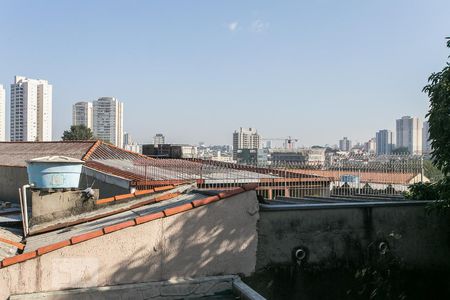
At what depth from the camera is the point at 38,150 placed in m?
23.7

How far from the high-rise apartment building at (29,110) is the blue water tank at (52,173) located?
8081 centimetres

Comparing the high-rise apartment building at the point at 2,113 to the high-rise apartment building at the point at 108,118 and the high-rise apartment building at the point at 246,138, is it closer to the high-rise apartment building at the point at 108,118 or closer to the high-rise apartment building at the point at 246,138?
the high-rise apartment building at the point at 108,118

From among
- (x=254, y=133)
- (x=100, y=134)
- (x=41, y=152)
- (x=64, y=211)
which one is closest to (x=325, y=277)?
(x=64, y=211)

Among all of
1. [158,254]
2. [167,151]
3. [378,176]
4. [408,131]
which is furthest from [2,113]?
[408,131]

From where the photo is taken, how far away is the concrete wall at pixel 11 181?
18547 millimetres

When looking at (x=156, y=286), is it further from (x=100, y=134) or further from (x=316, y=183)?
(x=100, y=134)

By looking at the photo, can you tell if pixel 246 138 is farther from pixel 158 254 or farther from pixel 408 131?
pixel 158 254

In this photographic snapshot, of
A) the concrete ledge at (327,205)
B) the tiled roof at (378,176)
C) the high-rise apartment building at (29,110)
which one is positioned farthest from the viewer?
the high-rise apartment building at (29,110)

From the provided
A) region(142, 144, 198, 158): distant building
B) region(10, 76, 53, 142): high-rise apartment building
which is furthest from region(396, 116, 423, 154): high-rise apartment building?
region(142, 144, 198, 158): distant building

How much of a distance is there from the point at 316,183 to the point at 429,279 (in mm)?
9923

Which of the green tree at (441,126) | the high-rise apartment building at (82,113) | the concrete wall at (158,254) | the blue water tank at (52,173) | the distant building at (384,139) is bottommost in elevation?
the concrete wall at (158,254)

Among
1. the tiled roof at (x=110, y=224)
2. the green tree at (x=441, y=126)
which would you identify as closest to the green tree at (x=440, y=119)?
the green tree at (x=441, y=126)

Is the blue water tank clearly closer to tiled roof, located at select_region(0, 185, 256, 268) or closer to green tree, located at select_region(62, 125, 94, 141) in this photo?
tiled roof, located at select_region(0, 185, 256, 268)

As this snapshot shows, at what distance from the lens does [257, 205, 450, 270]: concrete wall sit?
617 cm
